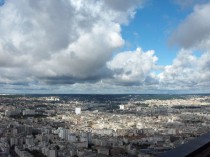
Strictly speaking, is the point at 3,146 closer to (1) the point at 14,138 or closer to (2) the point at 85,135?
(1) the point at 14,138

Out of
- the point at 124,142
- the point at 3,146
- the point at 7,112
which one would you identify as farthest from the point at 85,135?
the point at 7,112

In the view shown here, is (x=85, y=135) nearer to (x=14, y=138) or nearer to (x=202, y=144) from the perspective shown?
(x=14, y=138)

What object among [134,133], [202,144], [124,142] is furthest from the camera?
[134,133]

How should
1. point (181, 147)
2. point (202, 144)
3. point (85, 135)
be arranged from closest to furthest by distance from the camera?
point (181, 147) < point (202, 144) < point (85, 135)

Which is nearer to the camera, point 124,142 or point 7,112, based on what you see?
point 124,142

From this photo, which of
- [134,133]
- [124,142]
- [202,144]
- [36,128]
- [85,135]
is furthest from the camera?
[36,128]

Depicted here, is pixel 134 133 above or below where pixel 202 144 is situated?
below

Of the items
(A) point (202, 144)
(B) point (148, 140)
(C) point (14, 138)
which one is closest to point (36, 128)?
(C) point (14, 138)
